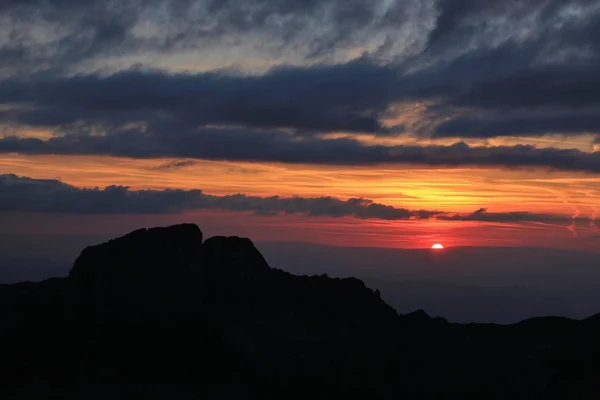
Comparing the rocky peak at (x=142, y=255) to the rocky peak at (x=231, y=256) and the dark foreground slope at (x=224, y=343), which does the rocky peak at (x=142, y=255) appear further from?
the rocky peak at (x=231, y=256)

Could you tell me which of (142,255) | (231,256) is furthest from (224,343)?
(142,255)

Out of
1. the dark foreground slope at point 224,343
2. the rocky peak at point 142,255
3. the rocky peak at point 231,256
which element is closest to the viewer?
the dark foreground slope at point 224,343

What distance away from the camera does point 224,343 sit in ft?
336

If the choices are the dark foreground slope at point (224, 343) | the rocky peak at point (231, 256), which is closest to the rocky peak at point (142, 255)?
the dark foreground slope at point (224, 343)

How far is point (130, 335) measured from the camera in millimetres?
101750

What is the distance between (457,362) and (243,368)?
1008 inches

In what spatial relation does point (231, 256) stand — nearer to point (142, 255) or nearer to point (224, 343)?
point (142, 255)

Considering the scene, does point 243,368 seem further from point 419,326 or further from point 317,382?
point 419,326

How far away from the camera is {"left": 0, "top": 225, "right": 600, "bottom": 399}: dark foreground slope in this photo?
A: 97.3 m

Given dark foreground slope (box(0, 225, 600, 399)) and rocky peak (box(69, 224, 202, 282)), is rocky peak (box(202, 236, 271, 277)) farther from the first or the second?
rocky peak (box(69, 224, 202, 282))

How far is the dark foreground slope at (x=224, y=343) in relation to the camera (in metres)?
97.3

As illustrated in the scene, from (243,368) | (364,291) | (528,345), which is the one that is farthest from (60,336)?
(528,345)

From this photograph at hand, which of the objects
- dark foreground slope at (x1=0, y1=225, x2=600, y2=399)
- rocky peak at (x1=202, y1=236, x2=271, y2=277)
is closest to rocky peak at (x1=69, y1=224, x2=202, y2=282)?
dark foreground slope at (x1=0, y1=225, x2=600, y2=399)

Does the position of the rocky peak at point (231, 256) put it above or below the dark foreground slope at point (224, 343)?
above
